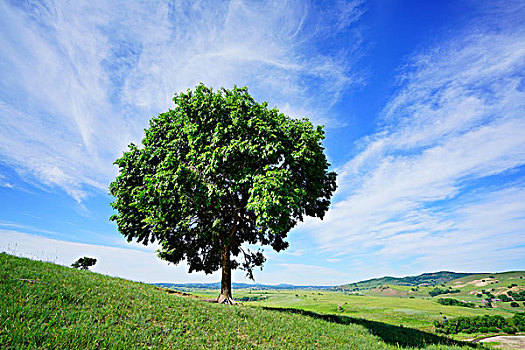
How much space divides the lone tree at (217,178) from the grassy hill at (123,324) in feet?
19.2

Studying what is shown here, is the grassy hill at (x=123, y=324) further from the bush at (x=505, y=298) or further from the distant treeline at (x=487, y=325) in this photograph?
the bush at (x=505, y=298)

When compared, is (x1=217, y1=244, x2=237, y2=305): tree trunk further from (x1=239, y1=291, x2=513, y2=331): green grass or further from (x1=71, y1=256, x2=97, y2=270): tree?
(x1=71, y1=256, x2=97, y2=270): tree

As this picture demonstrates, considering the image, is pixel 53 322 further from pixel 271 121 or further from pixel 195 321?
pixel 271 121

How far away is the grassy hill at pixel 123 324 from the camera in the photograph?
7.36m

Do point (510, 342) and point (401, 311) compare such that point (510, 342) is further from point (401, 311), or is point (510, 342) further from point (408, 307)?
point (408, 307)

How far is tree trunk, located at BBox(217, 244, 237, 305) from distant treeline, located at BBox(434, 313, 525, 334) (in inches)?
914

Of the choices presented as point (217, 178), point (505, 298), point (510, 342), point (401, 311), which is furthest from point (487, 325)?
point (505, 298)

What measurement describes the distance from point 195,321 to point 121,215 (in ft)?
49.1

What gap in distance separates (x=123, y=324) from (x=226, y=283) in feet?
41.0

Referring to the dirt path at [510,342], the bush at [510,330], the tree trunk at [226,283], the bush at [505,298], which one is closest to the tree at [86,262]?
the tree trunk at [226,283]

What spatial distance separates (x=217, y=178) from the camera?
734 inches

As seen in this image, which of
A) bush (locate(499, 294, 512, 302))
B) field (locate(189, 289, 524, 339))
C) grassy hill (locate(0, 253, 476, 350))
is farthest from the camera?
bush (locate(499, 294, 512, 302))

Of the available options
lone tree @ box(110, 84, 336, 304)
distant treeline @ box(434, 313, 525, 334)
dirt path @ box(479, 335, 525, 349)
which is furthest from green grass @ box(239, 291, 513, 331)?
lone tree @ box(110, 84, 336, 304)

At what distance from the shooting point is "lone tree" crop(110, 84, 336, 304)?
17.0 meters
